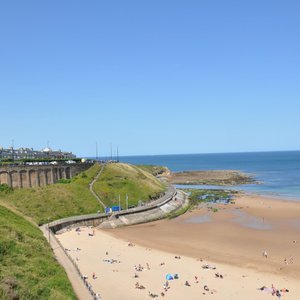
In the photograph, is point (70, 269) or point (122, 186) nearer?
point (70, 269)

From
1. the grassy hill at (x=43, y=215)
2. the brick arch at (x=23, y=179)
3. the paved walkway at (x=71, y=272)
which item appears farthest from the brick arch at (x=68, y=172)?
the paved walkway at (x=71, y=272)

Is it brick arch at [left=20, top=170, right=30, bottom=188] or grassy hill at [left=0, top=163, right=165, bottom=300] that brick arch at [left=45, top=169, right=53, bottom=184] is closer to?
grassy hill at [left=0, top=163, right=165, bottom=300]

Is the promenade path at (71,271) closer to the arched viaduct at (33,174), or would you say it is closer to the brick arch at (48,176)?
the arched viaduct at (33,174)

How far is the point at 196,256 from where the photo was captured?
167 ft

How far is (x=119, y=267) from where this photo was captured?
149ft

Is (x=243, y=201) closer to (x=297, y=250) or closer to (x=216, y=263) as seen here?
(x=297, y=250)

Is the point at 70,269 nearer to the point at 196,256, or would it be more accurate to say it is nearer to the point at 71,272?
the point at 71,272

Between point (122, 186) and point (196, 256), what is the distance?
38.3 meters

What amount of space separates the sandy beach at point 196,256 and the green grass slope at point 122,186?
11319 millimetres

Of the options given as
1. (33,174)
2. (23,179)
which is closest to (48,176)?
(33,174)

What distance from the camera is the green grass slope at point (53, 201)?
66.9m

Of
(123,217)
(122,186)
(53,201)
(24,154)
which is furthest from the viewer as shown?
(24,154)

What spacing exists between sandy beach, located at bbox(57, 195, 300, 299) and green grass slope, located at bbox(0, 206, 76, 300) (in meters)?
5.77

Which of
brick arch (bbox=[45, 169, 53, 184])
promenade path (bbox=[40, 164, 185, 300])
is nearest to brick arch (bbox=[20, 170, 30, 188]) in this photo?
brick arch (bbox=[45, 169, 53, 184])
